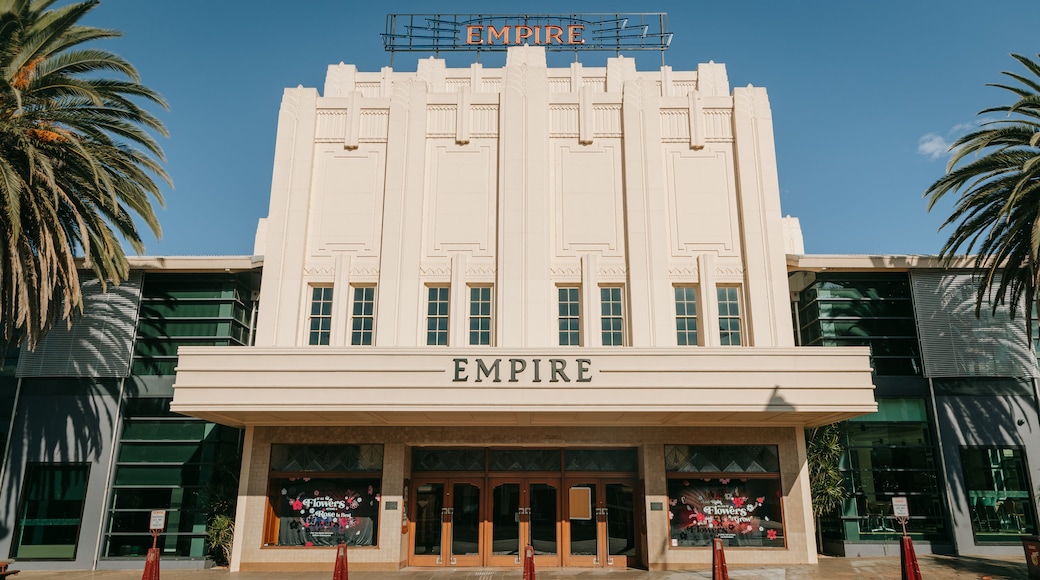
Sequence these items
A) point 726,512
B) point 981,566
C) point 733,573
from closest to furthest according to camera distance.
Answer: point 733,573 < point 981,566 < point 726,512

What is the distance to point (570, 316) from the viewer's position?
23.0 m

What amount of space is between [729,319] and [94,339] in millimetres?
20749

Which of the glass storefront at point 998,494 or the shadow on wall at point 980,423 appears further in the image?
the shadow on wall at point 980,423

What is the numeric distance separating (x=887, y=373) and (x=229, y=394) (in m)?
20.7

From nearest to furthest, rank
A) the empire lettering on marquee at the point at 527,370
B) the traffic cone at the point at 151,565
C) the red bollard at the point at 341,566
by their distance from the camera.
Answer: the red bollard at the point at 341,566, the traffic cone at the point at 151,565, the empire lettering on marquee at the point at 527,370

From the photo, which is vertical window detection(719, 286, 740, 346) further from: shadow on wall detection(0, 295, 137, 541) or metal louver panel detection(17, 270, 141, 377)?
metal louver panel detection(17, 270, 141, 377)

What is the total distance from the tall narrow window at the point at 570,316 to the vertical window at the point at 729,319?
4513 mm

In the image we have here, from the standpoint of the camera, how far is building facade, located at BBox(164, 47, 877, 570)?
769 inches

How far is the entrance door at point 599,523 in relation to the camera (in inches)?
861

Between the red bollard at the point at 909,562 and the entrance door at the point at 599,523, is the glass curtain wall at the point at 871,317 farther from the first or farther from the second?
the entrance door at the point at 599,523

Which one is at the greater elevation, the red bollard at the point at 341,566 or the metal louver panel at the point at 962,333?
the metal louver panel at the point at 962,333

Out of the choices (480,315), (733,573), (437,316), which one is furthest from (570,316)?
(733,573)

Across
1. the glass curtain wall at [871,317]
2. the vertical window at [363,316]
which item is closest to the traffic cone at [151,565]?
the vertical window at [363,316]

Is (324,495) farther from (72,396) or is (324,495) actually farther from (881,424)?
(881,424)
